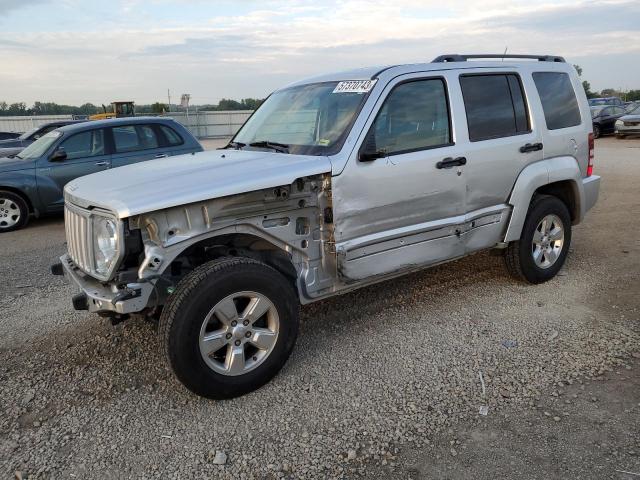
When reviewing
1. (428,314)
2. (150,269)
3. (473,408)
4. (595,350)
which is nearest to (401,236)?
(428,314)

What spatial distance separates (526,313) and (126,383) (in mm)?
3195

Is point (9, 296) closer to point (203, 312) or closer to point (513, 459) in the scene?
point (203, 312)

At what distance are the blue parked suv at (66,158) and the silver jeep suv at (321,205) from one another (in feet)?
15.4

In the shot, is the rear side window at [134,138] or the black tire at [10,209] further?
the rear side window at [134,138]

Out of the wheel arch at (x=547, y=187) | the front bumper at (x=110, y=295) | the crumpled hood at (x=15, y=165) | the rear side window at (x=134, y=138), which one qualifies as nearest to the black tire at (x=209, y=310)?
the front bumper at (x=110, y=295)

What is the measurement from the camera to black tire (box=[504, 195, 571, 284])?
4809mm

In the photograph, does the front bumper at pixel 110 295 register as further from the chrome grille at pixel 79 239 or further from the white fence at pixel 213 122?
the white fence at pixel 213 122

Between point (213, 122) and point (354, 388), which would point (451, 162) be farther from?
point (213, 122)

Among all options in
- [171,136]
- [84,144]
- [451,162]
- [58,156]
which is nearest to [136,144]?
[171,136]

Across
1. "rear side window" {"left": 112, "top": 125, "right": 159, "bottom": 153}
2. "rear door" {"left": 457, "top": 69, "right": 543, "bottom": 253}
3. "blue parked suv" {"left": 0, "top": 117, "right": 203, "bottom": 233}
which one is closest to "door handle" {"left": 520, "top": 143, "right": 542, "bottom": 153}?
"rear door" {"left": 457, "top": 69, "right": 543, "bottom": 253}

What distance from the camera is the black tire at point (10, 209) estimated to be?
27.7ft

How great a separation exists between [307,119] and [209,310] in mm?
1786

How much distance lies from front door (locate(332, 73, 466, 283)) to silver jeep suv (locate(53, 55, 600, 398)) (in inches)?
0.5

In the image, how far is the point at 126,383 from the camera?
3518 mm
